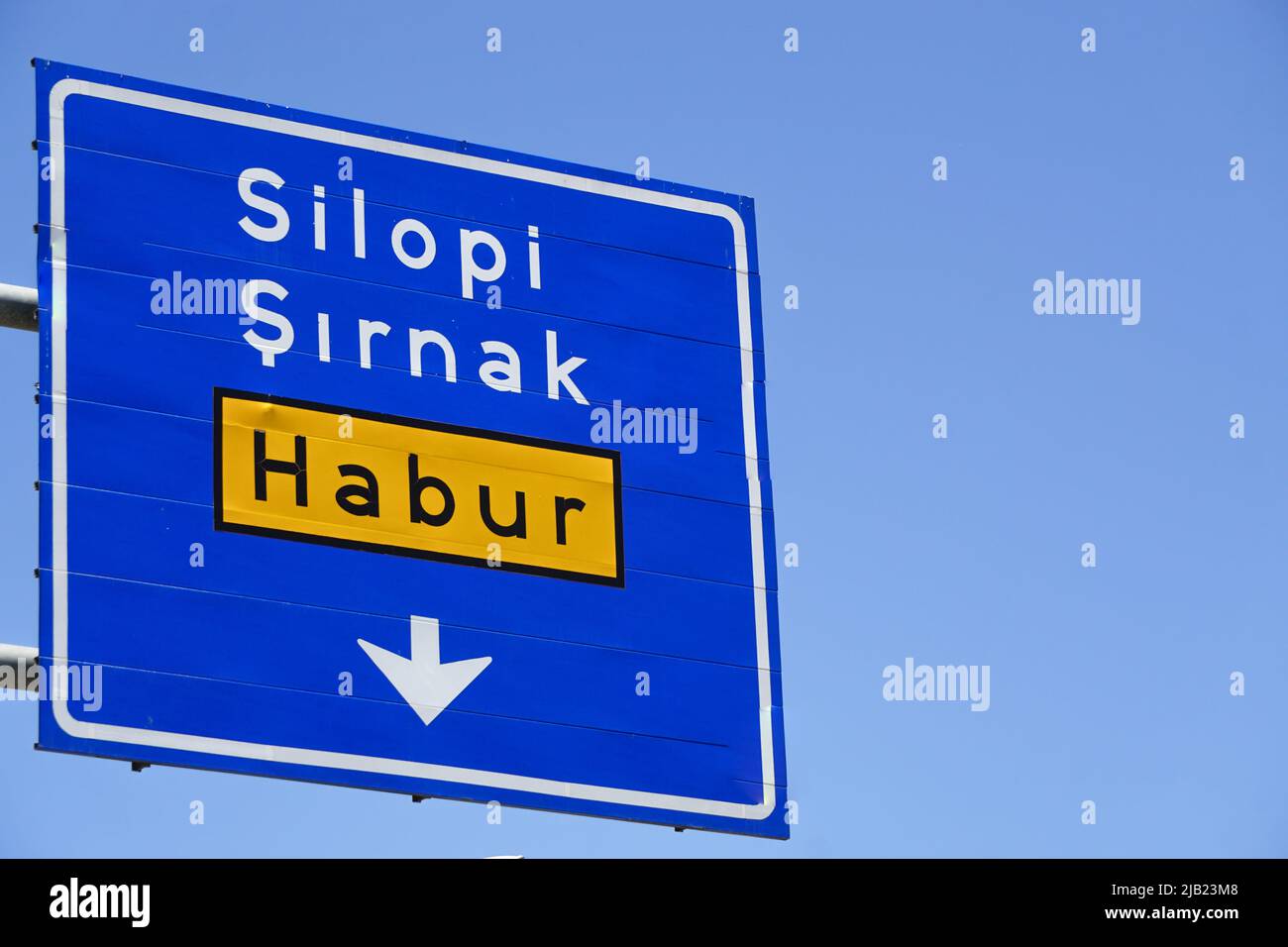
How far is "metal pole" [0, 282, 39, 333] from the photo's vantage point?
1177cm

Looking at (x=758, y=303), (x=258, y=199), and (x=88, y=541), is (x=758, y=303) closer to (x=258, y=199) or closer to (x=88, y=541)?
(x=258, y=199)

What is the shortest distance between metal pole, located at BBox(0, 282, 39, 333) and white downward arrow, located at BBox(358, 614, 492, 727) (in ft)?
6.06

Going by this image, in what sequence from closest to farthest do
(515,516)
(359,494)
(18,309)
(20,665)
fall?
1. (20,665)
2. (18,309)
3. (359,494)
4. (515,516)

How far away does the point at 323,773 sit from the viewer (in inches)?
466

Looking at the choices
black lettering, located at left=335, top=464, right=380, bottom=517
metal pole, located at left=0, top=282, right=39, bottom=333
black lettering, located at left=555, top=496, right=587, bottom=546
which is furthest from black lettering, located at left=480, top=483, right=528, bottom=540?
metal pole, located at left=0, top=282, right=39, bottom=333

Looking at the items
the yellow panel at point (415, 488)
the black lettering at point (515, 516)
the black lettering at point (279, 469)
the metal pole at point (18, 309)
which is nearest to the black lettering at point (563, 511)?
the yellow panel at point (415, 488)

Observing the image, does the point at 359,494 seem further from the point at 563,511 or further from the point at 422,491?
the point at 563,511

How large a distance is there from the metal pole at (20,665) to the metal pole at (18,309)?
4.40 ft

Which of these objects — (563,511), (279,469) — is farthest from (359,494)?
(563,511)

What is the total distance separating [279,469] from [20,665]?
4.89 feet

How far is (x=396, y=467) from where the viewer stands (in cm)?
1248
